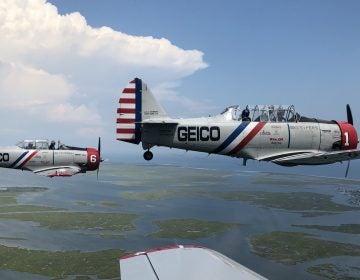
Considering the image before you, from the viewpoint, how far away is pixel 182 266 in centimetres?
691

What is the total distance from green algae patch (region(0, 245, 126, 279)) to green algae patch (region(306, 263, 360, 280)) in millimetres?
82789

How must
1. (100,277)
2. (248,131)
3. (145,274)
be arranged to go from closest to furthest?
(145,274), (248,131), (100,277)

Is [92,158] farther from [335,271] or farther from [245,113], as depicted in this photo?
[335,271]

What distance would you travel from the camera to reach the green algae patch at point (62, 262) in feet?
487

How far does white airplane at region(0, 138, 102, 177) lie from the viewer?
4191cm

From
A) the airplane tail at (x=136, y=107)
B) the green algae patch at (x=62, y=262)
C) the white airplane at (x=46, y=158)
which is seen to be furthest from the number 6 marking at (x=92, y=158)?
the green algae patch at (x=62, y=262)

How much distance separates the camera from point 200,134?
15.3 metres

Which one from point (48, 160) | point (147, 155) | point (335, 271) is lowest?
point (335, 271)

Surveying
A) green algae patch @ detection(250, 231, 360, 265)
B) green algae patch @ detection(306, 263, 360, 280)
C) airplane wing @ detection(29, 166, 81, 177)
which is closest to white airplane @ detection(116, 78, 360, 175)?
airplane wing @ detection(29, 166, 81, 177)

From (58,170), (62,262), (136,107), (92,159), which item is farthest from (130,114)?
(62,262)

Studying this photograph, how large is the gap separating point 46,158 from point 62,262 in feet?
470

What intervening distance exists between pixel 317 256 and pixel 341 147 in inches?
6946

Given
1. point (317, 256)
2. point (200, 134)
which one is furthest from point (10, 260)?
point (200, 134)

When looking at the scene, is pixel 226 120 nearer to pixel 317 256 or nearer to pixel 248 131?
pixel 248 131
